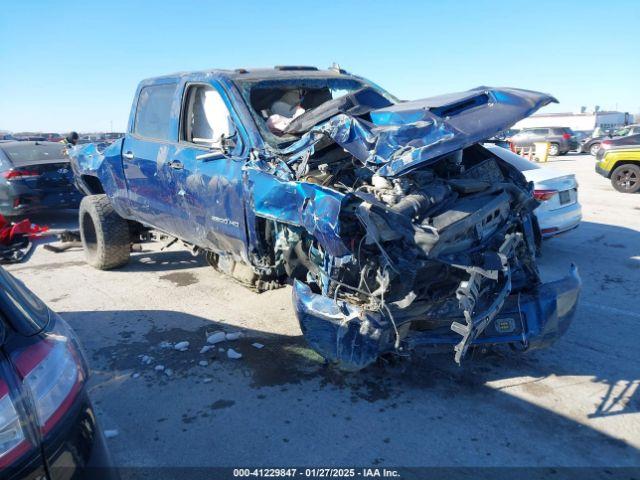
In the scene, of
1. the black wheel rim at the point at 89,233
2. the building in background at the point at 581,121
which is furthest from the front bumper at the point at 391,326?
the building in background at the point at 581,121

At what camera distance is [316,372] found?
3623 mm

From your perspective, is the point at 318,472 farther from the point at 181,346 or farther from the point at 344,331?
the point at 181,346

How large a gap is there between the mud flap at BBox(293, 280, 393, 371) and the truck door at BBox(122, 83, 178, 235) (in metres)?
2.18

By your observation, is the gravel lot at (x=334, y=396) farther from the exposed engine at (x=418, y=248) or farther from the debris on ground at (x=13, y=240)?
the debris on ground at (x=13, y=240)

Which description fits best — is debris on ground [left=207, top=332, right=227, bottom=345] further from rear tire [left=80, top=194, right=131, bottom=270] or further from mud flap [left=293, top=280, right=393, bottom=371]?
rear tire [left=80, top=194, right=131, bottom=270]

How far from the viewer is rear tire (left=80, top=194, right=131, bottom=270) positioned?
6.04 m

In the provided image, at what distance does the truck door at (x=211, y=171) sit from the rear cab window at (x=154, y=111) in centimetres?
34

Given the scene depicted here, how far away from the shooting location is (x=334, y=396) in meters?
3.31

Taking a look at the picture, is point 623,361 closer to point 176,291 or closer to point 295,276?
point 295,276

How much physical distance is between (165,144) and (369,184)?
93.6 inches

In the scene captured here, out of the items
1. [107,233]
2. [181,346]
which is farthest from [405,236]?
[107,233]

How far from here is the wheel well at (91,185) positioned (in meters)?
6.67

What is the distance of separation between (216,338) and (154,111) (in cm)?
266

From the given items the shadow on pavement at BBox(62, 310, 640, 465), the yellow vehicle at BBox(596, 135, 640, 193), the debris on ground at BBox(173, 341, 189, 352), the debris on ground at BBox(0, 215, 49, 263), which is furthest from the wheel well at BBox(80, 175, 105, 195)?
the yellow vehicle at BBox(596, 135, 640, 193)
